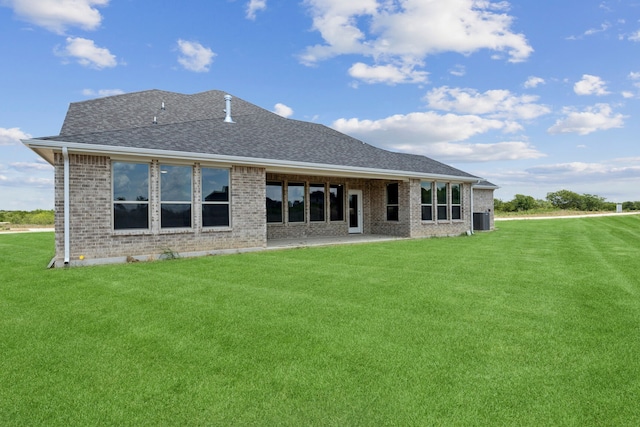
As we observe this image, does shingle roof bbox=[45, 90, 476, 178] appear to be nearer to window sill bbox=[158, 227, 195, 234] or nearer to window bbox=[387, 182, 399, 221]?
window bbox=[387, 182, 399, 221]

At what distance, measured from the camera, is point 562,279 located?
7.24 meters

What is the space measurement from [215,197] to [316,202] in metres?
5.82

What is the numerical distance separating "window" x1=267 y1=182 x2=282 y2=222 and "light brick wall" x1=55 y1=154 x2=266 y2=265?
2856 mm

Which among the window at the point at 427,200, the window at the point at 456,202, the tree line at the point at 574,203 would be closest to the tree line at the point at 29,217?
the window at the point at 427,200


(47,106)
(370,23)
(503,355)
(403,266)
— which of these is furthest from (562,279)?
(47,106)

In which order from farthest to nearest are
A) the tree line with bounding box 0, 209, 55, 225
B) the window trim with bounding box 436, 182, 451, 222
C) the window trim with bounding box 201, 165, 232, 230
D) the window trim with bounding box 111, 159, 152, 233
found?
the tree line with bounding box 0, 209, 55, 225, the window trim with bounding box 436, 182, 451, 222, the window trim with bounding box 201, 165, 232, 230, the window trim with bounding box 111, 159, 152, 233

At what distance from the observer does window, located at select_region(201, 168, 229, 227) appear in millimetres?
10883

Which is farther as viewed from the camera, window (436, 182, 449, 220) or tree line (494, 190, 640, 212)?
tree line (494, 190, 640, 212)

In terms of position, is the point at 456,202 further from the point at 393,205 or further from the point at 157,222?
the point at 157,222

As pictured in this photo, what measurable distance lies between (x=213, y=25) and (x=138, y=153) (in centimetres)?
914

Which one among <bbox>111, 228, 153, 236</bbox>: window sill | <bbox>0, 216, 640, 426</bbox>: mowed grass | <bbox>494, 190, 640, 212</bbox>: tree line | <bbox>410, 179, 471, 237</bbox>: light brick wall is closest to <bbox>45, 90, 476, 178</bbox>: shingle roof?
<bbox>410, 179, 471, 237</bbox>: light brick wall

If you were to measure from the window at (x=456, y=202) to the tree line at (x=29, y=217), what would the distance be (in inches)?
1186

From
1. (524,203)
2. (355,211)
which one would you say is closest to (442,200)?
(355,211)

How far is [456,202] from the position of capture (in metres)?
18.1
